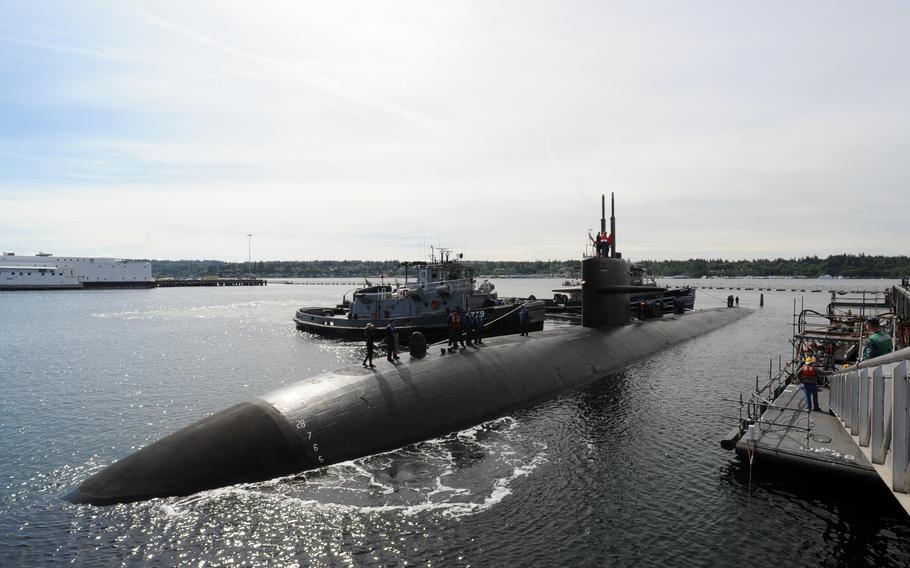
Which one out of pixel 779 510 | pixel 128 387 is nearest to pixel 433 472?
pixel 779 510

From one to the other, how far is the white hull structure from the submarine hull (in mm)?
140105

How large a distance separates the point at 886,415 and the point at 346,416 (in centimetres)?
1109

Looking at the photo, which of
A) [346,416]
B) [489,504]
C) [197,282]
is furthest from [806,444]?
[197,282]

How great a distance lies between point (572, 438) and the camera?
16.0 metres

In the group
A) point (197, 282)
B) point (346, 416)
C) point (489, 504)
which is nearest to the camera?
point (489, 504)

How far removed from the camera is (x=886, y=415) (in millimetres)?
7852

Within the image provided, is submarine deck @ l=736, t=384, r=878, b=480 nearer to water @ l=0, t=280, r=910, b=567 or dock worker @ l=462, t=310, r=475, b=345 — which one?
water @ l=0, t=280, r=910, b=567

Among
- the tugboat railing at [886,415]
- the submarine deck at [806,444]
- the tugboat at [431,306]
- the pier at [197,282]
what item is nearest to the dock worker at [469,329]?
the submarine deck at [806,444]

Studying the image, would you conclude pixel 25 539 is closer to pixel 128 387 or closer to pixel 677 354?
pixel 128 387

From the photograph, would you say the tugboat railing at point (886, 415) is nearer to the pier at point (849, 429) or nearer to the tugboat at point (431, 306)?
the pier at point (849, 429)

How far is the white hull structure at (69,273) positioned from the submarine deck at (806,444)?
488 feet

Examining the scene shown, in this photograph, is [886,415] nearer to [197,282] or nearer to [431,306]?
[431,306]

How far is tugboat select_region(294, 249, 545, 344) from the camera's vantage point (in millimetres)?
38656

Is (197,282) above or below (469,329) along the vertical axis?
below
